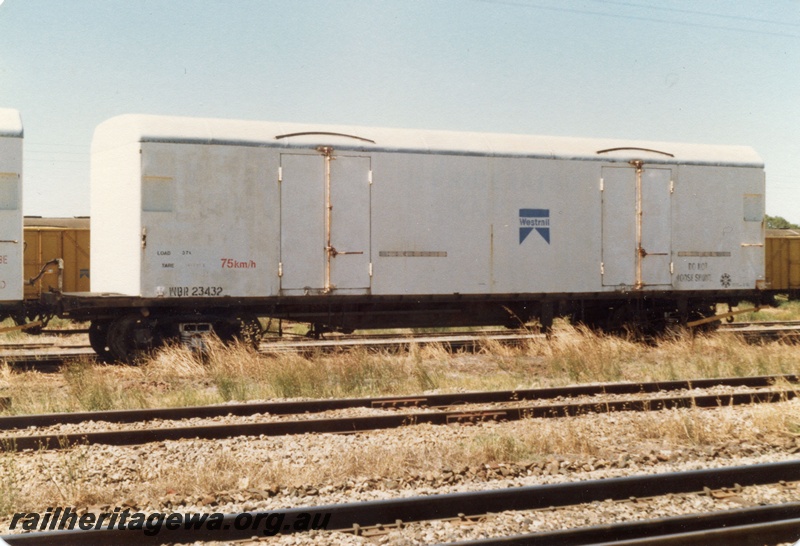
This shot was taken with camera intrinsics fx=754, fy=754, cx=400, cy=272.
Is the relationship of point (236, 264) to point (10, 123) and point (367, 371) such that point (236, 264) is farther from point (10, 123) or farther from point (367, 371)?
point (10, 123)

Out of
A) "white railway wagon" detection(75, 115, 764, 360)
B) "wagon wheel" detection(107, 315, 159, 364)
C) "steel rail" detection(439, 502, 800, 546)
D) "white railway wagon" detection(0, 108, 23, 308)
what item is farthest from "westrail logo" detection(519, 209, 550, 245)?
"steel rail" detection(439, 502, 800, 546)

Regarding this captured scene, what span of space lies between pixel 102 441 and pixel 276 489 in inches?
93.9

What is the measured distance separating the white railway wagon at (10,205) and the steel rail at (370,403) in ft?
12.6

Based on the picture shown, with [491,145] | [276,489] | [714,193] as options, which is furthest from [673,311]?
[276,489]

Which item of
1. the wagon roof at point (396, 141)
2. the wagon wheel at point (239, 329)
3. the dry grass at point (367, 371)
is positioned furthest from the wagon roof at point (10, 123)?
the wagon wheel at point (239, 329)

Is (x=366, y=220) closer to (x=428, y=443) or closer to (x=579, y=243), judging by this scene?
(x=579, y=243)

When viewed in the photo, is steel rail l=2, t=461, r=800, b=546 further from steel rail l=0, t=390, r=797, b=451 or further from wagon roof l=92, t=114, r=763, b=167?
wagon roof l=92, t=114, r=763, b=167

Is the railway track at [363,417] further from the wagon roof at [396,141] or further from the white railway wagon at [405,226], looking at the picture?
the wagon roof at [396,141]

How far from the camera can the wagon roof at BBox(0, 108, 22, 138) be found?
422 inches

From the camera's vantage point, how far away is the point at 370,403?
28.4 feet

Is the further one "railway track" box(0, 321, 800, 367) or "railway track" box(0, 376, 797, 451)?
"railway track" box(0, 321, 800, 367)

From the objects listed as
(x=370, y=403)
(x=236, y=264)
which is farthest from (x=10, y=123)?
(x=370, y=403)

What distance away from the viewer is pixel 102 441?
Answer: 23.0ft

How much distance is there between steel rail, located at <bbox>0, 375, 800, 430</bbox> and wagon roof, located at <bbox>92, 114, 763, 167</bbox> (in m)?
4.67
